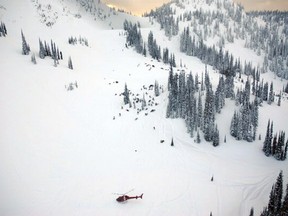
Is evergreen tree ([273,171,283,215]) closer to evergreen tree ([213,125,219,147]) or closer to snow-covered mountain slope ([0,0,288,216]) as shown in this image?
snow-covered mountain slope ([0,0,288,216])

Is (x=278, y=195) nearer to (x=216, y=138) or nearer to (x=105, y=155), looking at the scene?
(x=216, y=138)

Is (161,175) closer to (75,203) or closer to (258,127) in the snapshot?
(75,203)

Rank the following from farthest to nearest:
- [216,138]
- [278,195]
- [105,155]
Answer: [216,138] < [105,155] < [278,195]

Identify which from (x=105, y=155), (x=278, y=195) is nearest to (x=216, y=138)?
(x=278, y=195)

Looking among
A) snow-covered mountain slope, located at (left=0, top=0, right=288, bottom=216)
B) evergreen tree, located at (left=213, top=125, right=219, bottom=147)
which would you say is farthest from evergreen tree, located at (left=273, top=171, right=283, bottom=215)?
evergreen tree, located at (left=213, top=125, right=219, bottom=147)

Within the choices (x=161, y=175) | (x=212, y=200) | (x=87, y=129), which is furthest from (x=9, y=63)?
(x=212, y=200)

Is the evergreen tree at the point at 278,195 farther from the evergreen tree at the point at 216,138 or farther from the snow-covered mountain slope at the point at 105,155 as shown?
the evergreen tree at the point at 216,138

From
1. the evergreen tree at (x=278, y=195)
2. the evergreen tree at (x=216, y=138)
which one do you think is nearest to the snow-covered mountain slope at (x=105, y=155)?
the evergreen tree at (x=216, y=138)

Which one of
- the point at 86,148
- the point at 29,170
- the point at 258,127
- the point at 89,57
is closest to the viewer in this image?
the point at 29,170
